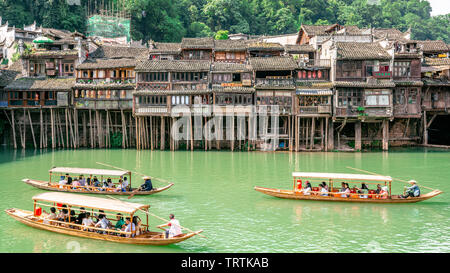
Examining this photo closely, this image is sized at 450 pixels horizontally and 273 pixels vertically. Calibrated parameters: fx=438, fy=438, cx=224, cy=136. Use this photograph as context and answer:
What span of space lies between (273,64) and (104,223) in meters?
→ 31.7

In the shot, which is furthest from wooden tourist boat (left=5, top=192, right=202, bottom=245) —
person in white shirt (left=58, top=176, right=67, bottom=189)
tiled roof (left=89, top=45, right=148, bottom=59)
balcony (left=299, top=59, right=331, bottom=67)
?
tiled roof (left=89, top=45, right=148, bottom=59)

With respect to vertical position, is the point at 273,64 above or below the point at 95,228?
above

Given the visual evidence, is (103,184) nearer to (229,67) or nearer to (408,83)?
(229,67)

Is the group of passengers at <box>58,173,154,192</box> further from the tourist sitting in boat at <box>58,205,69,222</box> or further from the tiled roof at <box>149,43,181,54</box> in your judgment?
the tiled roof at <box>149,43,181,54</box>

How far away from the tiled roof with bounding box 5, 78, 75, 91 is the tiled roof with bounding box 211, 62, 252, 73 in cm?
1580

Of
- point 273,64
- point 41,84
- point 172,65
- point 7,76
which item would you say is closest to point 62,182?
point 172,65

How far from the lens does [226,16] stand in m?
87.0

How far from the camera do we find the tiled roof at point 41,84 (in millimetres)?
47656

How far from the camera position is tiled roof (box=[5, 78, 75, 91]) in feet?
156

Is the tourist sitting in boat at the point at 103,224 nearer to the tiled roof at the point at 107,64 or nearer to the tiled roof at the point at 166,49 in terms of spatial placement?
the tiled roof at the point at 107,64

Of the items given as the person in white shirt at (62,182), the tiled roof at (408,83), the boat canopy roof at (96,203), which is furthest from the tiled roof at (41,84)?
the tiled roof at (408,83)

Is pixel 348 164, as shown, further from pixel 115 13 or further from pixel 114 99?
pixel 115 13
